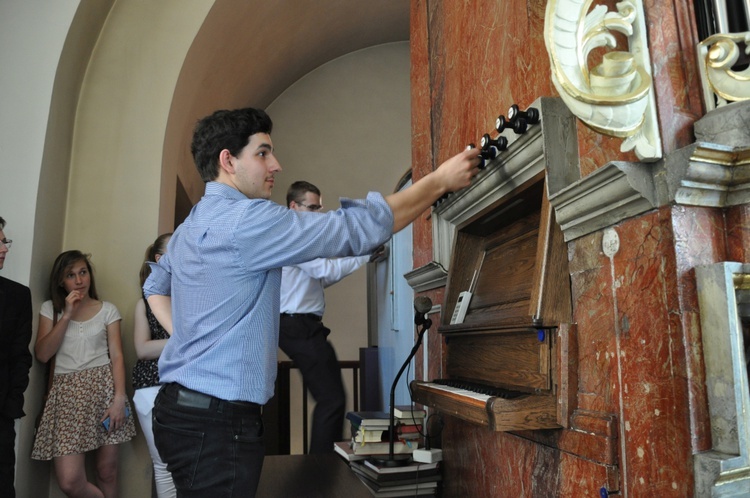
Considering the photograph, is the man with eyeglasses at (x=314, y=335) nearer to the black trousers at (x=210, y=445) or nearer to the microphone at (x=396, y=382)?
the microphone at (x=396, y=382)

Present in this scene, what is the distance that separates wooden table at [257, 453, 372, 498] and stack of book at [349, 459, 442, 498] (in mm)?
46

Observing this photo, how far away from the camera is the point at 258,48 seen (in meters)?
6.14

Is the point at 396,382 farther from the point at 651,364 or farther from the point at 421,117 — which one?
the point at 421,117

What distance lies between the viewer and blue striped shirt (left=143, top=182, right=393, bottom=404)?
175 centimetres

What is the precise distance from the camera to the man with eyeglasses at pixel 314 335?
355 cm

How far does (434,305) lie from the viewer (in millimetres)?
2875

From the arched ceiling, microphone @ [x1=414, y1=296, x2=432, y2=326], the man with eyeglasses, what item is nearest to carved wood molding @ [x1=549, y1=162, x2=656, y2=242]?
microphone @ [x1=414, y1=296, x2=432, y2=326]

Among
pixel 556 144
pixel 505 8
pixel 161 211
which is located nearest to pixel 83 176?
pixel 161 211

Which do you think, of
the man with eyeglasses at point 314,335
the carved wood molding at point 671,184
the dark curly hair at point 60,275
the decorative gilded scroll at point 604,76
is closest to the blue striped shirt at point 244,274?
the carved wood molding at point 671,184

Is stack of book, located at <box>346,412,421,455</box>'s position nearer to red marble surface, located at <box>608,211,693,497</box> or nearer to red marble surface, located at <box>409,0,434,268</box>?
red marble surface, located at <box>409,0,434,268</box>

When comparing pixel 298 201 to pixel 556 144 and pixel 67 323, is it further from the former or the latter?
pixel 556 144

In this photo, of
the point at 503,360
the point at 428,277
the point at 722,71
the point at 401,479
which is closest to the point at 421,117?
the point at 428,277

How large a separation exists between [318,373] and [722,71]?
110 inches

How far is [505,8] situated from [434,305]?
1325 mm
